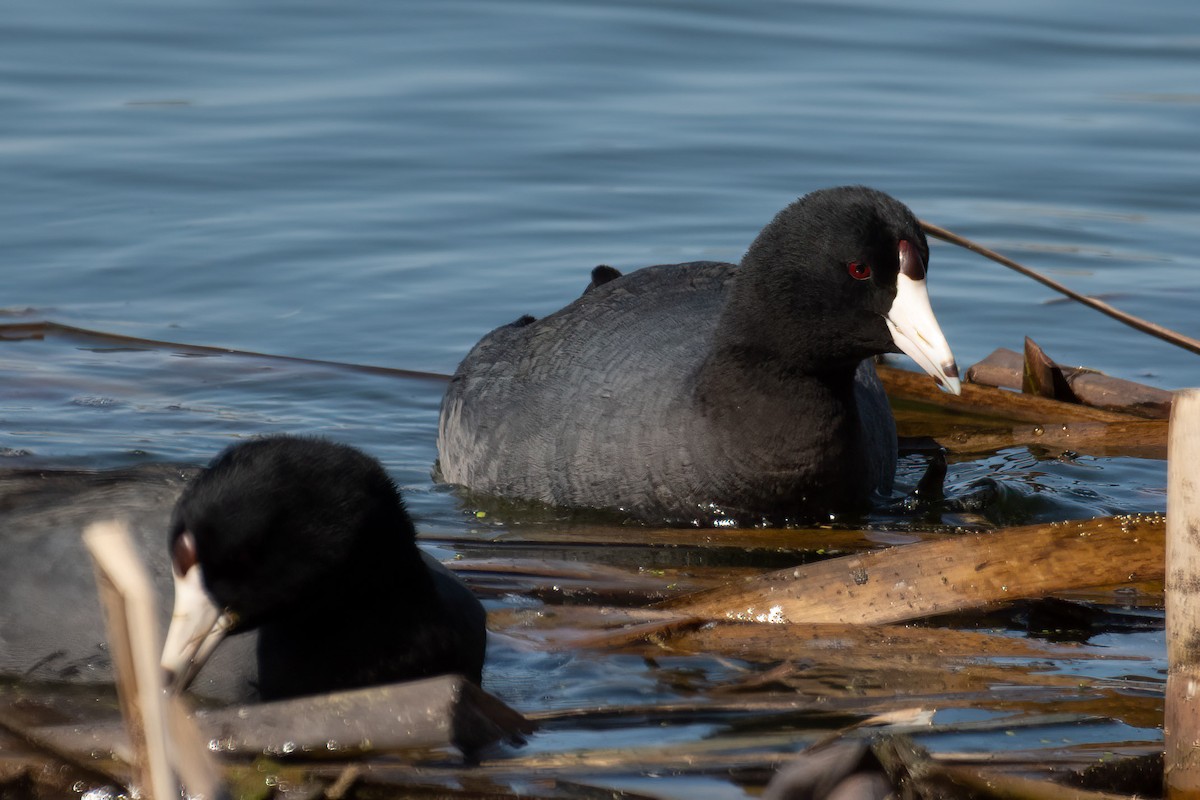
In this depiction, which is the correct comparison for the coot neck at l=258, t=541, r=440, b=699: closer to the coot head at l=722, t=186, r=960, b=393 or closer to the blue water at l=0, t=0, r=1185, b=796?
the coot head at l=722, t=186, r=960, b=393

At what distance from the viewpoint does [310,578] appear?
3.84 m

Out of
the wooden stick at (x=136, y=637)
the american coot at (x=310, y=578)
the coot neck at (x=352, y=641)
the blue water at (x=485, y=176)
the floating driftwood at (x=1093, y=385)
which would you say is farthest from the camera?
the blue water at (x=485, y=176)

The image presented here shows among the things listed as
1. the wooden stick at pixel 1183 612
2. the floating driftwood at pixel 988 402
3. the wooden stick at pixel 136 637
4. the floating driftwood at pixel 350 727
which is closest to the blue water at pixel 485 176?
the floating driftwood at pixel 988 402

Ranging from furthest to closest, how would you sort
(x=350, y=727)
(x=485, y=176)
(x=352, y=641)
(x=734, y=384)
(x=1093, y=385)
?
(x=485, y=176) < (x=1093, y=385) < (x=734, y=384) < (x=352, y=641) < (x=350, y=727)

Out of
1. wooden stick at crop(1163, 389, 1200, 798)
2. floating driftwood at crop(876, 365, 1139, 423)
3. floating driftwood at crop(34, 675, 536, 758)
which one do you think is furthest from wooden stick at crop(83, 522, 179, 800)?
floating driftwood at crop(876, 365, 1139, 423)

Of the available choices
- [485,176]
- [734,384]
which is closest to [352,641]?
[734,384]

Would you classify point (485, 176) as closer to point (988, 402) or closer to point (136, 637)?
point (988, 402)

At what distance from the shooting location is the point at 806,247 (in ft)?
18.3

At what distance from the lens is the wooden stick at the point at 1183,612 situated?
3252mm

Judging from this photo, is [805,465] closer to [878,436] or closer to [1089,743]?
[878,436]

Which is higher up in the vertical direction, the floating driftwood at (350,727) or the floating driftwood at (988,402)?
the floating driftwood at (988,402)

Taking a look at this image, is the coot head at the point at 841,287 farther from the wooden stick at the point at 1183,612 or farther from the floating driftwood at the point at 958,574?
the wooden stick at the point at 1183,612

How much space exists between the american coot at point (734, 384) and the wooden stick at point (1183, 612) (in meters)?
1.95

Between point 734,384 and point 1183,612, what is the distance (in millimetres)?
2591
